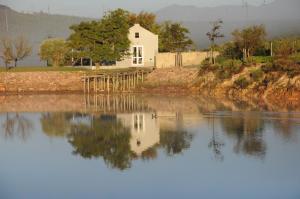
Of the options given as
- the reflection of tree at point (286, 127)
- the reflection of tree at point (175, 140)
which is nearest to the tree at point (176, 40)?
the reflection of tree at point (286, 127)

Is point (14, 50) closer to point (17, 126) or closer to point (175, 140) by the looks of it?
point (17, 126)

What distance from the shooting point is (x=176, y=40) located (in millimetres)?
44719

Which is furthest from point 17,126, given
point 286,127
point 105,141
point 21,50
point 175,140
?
point 21,50

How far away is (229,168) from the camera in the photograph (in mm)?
16234

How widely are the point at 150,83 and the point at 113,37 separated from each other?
12.1 feet

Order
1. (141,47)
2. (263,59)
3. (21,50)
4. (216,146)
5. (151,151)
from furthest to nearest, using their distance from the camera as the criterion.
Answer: (21,50) < (141,47) < (263,59) < (216,146) < (151,151)

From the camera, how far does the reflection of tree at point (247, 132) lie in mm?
18587

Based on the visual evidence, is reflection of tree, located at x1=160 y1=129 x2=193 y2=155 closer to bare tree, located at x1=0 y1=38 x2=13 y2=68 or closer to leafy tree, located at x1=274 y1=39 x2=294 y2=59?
leafy tree, located at x1=274 y1=39 x2=294 y2=59

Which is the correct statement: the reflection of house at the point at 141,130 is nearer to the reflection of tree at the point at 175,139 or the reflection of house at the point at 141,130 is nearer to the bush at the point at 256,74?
the reflection of tree at the point at 175,139

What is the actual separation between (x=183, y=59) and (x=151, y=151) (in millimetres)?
22488

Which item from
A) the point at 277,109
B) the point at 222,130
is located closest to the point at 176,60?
the point at 277,109

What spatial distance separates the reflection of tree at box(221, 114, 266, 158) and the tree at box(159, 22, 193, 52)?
19108mm

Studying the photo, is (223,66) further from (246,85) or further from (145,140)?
(145,140)

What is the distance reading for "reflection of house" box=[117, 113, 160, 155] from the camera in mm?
20075
